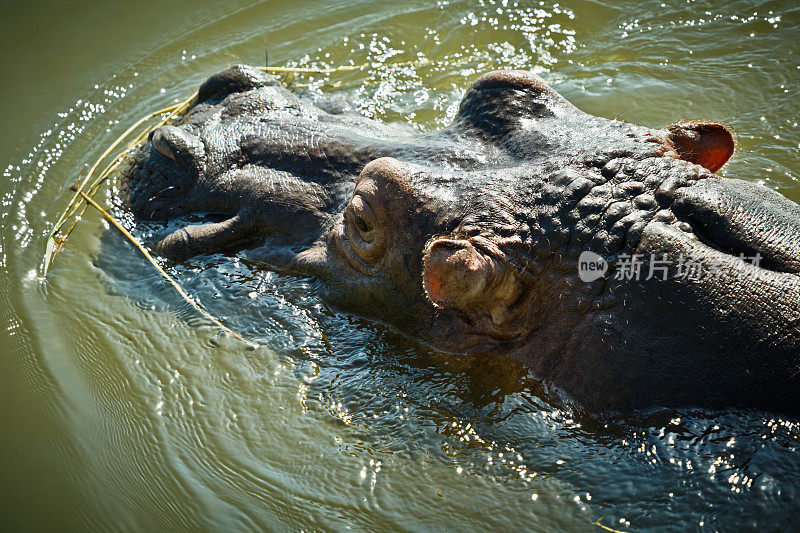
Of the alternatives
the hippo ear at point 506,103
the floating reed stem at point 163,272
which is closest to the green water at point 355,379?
the floating reed stem at point 163,272

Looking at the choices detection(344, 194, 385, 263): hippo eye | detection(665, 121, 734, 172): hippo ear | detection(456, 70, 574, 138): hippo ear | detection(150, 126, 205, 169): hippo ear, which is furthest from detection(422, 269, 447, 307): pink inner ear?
detection(150, 126, 205, 169): hippo ear

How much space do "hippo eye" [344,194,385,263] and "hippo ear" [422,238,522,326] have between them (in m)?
0.47

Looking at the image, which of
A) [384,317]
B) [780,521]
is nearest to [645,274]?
[780,521]

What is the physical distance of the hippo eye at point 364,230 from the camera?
4145 millimetres

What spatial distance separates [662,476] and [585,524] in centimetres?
48

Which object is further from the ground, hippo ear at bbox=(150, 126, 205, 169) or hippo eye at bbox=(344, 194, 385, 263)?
hippo ear at bbox=(150, 126, 205, 169)

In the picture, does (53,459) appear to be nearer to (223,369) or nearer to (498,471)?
(223,369)

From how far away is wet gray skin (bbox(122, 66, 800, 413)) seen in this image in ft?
10.9

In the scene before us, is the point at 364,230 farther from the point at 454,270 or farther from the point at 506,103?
the point at 506,103

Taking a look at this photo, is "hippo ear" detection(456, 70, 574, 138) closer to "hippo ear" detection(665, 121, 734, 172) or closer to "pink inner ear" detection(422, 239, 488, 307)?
"hippo ear" detection(665, 121, 734, 172)

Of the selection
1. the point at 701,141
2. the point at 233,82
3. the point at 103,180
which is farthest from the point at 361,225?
the point at 103,180

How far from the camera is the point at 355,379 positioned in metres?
4.73

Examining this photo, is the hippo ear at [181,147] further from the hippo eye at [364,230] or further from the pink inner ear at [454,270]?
the pink inner ear at [454,270]

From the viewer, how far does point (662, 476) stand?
370cm
